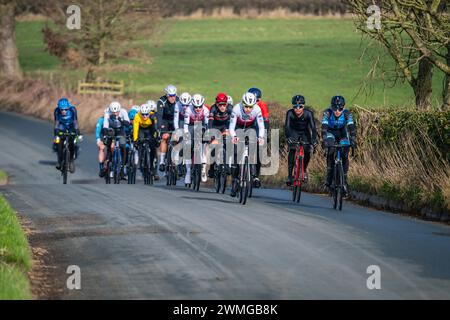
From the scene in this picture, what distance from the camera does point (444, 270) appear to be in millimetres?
12102

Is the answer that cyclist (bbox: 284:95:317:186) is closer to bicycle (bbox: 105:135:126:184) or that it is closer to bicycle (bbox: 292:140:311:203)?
bicycle (bbox: 292:140:311:203)

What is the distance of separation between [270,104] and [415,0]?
12.5 meters

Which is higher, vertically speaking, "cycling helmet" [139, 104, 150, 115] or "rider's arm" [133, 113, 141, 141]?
"cycling helmet" [139, 104, 150, 115]

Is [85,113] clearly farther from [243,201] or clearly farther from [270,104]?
[243,201]

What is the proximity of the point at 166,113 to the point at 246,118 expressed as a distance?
210 inches

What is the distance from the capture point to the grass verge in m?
9.99

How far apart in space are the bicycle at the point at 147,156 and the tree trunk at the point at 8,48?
35.1m

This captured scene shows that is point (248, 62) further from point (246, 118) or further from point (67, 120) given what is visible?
point (246, 118)

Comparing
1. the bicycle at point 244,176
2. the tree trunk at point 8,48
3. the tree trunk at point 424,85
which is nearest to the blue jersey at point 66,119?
the bicycle at point 244,176

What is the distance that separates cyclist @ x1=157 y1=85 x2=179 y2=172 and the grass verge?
882 cm

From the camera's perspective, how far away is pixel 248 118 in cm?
1944

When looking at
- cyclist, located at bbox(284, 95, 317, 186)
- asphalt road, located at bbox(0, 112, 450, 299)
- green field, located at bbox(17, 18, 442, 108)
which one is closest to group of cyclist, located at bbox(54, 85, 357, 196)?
cyclist, located at bbox(284, 95, 317, 186)

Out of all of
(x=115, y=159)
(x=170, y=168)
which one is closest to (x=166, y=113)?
(x=170, y=168)

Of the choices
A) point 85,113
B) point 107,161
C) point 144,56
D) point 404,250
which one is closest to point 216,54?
point 144,56
